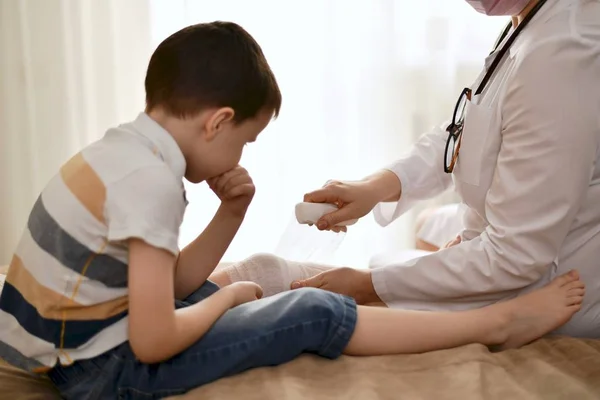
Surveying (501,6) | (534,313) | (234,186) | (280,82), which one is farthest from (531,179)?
(280,82)

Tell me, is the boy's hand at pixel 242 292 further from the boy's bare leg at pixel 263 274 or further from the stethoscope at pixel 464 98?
the stethoscope at pixel 464 98

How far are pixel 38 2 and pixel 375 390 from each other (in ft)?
6.87

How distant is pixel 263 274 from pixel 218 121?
1.58 feet

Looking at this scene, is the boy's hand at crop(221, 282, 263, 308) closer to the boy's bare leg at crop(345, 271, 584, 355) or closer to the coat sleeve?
the boy's bare leg at crop(345, 271, 584, 355)

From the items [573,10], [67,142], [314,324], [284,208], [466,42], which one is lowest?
[284,208]

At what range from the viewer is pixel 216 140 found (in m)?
1.23

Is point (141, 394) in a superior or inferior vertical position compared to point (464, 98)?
inferior

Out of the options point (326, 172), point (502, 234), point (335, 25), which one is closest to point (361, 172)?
point (326, 172)

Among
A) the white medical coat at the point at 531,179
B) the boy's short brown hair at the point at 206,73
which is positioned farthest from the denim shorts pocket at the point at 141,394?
the white medical coat at the point at 531,179

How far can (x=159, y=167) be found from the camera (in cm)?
112

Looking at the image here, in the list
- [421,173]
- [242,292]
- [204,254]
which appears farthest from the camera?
[421,173]

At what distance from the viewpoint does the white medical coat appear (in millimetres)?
1350

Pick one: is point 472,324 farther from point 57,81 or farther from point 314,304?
point 57,81

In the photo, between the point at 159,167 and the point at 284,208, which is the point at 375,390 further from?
the point at 284,208
